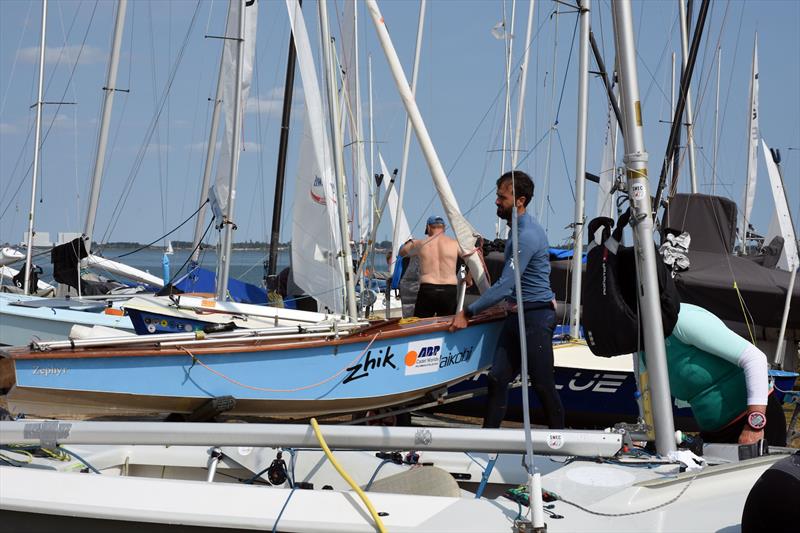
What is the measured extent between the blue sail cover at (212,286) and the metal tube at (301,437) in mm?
8254

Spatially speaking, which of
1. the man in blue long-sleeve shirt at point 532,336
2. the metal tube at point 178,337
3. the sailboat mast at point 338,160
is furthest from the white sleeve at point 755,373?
the sailboat mast at point 338,160

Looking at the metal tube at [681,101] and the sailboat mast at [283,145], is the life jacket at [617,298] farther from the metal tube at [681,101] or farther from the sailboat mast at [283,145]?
the sailboat mast at [283,145]

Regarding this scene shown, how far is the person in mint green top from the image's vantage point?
351cm

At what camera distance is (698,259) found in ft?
36.6

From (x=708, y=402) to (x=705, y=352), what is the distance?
233 mm

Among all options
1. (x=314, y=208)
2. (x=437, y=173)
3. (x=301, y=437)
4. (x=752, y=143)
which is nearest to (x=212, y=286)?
(x=314, y=208)

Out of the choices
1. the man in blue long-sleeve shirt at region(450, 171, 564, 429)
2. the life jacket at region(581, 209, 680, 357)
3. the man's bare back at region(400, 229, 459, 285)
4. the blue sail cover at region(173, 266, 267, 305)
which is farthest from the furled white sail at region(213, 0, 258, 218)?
the life jacket at region(581, 209, 680, 357)

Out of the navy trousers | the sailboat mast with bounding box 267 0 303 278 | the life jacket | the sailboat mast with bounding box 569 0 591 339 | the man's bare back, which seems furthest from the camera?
the sailboat mast with bounding box 267 0 303 278

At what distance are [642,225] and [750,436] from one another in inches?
37.3

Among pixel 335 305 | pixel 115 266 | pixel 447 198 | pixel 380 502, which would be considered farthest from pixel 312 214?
pixel 115 266

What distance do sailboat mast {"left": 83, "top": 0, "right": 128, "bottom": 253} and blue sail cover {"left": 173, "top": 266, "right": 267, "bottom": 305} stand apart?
1.37 meters

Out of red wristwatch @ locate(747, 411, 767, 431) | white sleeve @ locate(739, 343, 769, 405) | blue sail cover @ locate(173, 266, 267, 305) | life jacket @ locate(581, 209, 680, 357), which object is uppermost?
life jacket @ locate(581, 209, 680, 357)

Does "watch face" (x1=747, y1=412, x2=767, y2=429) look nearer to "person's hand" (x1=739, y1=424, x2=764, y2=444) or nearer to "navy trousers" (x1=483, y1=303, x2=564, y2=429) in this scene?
"person's hand" (x1=739, y1=424, x2=764, y2=444)

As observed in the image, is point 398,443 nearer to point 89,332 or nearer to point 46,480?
point 46,480
